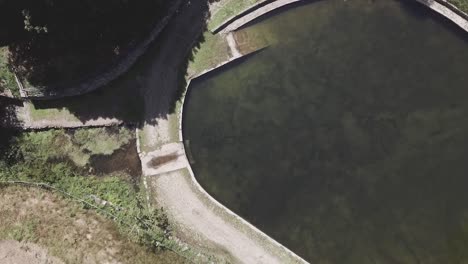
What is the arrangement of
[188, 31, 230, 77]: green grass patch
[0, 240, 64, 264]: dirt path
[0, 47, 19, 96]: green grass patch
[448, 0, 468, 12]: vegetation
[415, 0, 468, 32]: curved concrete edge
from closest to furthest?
[0, 240, 64, 264]: dirt path → [448, 0, 468, 12]: vegetation → [415, 0, 468, 32]: curved concrete edge → [0, 47, 19, 96]: green grass patch → [188, 31, 230, 77]: green grass patch

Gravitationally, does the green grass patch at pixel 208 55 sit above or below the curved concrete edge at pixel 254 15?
below

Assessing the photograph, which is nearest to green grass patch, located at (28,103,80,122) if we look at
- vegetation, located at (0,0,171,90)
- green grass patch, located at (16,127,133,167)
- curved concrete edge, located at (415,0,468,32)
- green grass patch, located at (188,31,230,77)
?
green grass patch, located at (16,127,133,167)

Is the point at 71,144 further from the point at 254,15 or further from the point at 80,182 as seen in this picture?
Result: the point at 254,15

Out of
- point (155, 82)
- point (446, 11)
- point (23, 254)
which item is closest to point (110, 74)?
point (155, 82)

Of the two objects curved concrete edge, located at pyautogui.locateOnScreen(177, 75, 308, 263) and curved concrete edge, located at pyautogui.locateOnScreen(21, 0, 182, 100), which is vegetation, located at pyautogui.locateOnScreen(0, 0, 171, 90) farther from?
curved concrete edge, located at pyautogui.locateOnScreen(177, 75, 308, 263)

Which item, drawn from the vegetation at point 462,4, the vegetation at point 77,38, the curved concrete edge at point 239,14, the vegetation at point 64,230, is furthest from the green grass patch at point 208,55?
the vegetation at point 462,4

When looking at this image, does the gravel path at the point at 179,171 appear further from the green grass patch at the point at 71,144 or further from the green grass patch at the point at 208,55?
the green grass patch at the point at 71,144

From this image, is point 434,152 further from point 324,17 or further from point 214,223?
point 214,223
